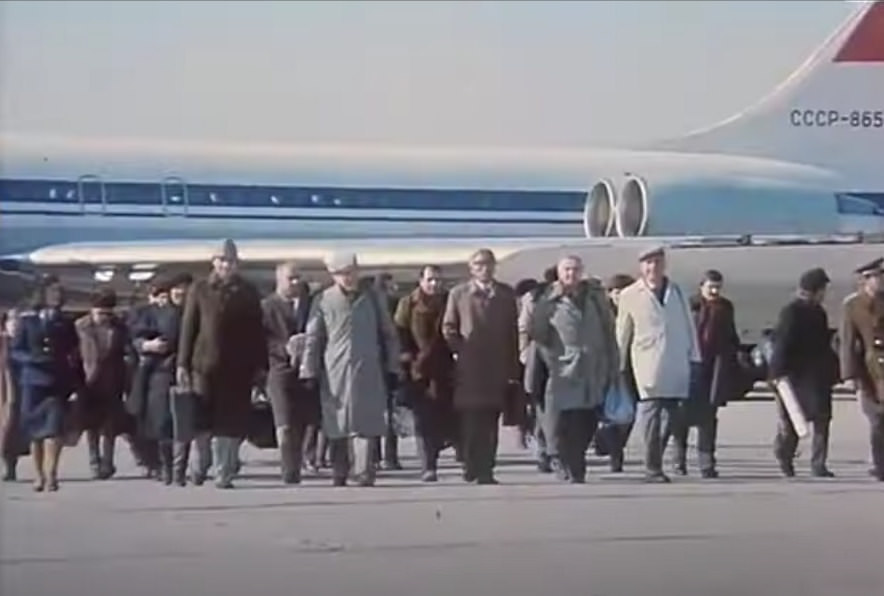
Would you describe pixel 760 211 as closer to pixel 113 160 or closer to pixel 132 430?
pixel 113 160

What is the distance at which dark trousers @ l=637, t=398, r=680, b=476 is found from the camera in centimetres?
1352

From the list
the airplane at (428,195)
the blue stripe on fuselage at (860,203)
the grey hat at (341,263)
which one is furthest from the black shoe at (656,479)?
the blue stripe on fuselage at (860,203)

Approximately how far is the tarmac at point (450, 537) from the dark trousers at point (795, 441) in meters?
0.18

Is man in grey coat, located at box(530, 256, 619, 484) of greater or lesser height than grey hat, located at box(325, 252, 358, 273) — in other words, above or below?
below

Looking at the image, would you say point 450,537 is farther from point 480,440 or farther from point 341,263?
point 341,263

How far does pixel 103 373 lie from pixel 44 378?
66cm

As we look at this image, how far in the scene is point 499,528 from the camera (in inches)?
432

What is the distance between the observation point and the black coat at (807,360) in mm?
14055

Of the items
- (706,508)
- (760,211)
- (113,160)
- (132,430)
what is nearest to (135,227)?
(113,160)

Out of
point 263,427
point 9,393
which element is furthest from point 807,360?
point 9,393

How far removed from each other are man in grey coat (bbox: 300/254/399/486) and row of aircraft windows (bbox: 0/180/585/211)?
19.2m

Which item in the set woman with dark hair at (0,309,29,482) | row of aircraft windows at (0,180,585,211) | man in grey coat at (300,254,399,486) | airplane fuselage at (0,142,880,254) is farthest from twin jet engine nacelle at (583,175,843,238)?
woman with dark hair at (0,309,29,482)

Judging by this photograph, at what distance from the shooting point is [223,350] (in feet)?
41.7

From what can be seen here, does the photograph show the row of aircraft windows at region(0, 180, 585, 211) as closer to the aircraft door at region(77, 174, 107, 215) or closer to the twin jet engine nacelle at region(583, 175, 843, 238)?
the aircraft door at region(77, 174, 107, 215)
